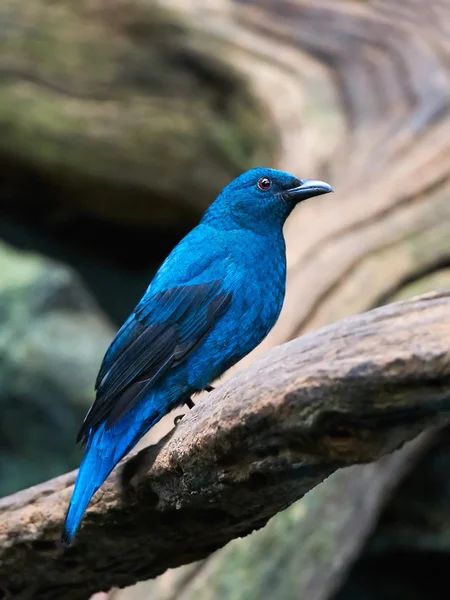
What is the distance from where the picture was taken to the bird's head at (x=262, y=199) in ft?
8.15

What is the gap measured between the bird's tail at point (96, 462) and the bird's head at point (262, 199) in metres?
0.86

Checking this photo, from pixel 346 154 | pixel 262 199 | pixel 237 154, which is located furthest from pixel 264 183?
pixel 237 154

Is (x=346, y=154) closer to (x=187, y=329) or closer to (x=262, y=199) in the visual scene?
(x=262, y=199)

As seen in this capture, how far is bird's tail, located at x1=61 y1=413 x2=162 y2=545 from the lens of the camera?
1725 millimetres

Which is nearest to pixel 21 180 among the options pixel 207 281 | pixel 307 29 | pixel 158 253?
pixel 158 253

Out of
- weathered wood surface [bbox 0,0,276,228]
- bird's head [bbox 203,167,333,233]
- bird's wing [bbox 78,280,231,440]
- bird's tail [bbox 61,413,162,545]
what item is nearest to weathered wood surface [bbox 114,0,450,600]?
weathered wood surface [bbox 0,0,276,228]

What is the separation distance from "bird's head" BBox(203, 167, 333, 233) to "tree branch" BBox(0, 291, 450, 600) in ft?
3.24

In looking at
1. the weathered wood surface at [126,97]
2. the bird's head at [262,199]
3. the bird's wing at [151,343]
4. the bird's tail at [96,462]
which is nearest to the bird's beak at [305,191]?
the bird's head at [262,199]

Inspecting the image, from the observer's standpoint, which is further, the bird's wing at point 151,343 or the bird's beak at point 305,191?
the bird's beak at point 305,191

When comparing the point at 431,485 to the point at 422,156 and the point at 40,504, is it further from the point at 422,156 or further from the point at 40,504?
the point at 40,504

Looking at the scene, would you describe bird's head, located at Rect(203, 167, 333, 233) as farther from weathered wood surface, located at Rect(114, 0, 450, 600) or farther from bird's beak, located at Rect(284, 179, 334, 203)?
weathered wood surface, located at Rect(114, 0, 450, 600)

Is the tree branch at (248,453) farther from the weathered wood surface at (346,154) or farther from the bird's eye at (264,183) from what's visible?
the bird's eye at (264,183)

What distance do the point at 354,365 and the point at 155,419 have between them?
0.99m

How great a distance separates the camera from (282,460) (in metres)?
1.34
